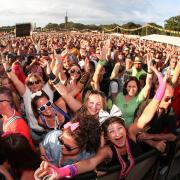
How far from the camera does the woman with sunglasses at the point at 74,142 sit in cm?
286

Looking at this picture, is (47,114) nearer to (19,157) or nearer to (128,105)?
(19,157)

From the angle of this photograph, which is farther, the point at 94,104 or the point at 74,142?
the point at 94,104

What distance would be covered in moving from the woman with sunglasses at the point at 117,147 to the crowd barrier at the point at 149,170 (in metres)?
0.07

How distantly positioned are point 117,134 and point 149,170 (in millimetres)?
557

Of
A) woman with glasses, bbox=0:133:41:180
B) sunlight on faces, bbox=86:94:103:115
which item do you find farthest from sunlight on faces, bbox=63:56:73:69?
woman with glasses, bbox=0:133:41:180

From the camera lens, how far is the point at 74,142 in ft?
9.31

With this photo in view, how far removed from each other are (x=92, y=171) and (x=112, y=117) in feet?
2.26

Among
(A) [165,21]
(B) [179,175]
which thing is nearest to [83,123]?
(B) [179,175]

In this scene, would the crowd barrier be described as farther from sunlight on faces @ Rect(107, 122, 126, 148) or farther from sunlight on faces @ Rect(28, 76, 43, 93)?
sunlight on faces @ Rect(28, 76, 43, 93)

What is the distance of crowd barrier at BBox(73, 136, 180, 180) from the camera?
2762 millimetres

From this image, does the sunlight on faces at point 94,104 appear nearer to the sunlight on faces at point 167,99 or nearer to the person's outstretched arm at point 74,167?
the sunlight on faces at point 167,99

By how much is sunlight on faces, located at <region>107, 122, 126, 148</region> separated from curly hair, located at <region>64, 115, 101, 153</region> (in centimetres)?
14

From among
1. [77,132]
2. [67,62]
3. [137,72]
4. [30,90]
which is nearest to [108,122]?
[77,132]

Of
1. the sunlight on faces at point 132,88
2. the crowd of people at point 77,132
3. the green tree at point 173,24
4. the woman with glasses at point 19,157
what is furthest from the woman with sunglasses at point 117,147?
the green tree at point 173,24
